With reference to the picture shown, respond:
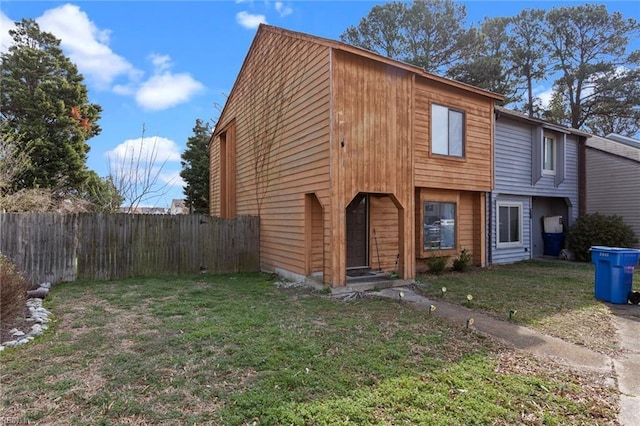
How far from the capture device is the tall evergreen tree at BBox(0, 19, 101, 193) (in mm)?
17750

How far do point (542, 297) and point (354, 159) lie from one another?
183 inches

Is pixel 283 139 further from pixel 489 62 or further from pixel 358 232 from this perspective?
pixel 489 62

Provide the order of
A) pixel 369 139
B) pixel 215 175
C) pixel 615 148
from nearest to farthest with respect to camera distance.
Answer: pixel 369 139 < pixel 615 148 < pixel 215 175

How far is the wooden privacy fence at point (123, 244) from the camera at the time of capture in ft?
25.6

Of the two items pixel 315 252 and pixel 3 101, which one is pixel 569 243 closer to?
pixel 315 252

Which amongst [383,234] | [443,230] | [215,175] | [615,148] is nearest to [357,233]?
[383,234]

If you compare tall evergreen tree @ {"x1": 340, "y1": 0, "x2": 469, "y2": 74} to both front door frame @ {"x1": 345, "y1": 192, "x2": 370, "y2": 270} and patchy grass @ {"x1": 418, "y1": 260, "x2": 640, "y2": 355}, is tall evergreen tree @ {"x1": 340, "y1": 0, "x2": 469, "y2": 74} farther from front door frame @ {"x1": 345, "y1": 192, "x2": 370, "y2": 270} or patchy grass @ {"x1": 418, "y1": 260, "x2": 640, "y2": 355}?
patchy grass @ {"x1": 418, "y1": 260, "x2": 640, "y2": 355}

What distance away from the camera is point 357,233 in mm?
9102

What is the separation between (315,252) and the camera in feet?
27.0

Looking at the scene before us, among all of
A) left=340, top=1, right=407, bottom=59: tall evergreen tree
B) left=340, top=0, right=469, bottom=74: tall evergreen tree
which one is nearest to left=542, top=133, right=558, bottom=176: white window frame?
left=340, top=0, right=469, bottom=74: tall evergreen tree

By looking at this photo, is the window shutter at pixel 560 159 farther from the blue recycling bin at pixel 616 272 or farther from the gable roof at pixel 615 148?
the blue recycling bin at pixel 616 272

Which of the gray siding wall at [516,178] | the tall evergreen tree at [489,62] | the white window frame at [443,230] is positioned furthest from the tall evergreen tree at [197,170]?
the gray siding wall at [516,178]

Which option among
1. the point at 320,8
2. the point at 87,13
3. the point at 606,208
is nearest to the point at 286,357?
the point at 320,8

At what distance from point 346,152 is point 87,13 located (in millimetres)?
8319
